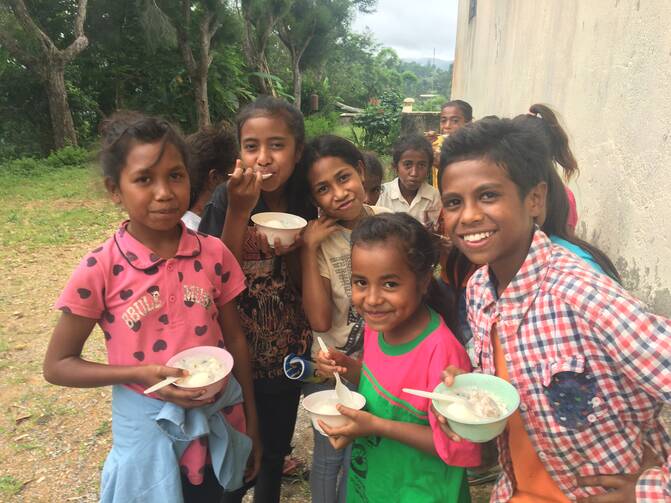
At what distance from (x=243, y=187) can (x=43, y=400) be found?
2691mm

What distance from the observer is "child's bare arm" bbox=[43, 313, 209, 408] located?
1393 mm

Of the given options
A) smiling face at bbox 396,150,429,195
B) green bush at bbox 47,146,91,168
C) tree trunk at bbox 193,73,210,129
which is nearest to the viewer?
smiling face at bbox 396,150,429,195

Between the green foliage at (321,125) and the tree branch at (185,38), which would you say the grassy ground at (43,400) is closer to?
the tree branch at (185,38)

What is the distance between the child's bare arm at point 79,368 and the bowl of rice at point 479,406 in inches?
27.1

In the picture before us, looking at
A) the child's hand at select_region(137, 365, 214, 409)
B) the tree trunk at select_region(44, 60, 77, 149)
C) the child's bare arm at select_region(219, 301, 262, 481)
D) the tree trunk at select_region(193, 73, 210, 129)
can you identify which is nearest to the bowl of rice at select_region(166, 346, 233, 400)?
the child's hand at select_region(137, 365, 214, 409)

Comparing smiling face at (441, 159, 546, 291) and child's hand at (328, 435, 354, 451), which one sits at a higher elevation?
smiling face at (441, 159, 546, 291)

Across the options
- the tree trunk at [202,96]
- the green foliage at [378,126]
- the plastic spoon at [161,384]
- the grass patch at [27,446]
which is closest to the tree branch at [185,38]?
the tree trunk at [202,96]

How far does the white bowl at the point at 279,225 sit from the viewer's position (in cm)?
175

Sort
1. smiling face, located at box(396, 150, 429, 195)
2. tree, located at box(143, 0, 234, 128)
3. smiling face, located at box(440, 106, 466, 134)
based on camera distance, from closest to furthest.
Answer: smiling face, located at box(396, 150, 429, 195), smiling face, located at box(440, 106, 466, 134), tree, located at box(143, 0, 234, 128)

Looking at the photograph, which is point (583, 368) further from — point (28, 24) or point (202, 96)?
Result: point (202, 96)

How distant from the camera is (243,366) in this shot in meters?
1.76

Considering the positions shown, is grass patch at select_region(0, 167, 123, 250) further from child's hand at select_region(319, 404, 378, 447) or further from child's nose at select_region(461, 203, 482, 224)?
child's nose at select_region(461, 203, 482, 224)

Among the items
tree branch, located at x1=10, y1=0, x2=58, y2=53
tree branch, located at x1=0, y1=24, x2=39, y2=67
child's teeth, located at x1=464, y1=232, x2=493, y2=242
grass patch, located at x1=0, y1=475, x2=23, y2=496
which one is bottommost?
grass patch, located at x1=0, y1=475, x2=23, y2=496

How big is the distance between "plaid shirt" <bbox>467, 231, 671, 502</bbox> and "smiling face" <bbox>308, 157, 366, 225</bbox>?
0.81 m
